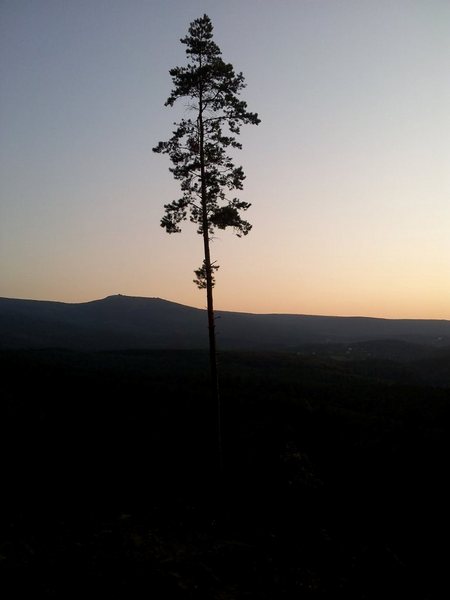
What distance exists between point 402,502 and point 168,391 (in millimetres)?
24836

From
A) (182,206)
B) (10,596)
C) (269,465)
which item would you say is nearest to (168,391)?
(269,465)

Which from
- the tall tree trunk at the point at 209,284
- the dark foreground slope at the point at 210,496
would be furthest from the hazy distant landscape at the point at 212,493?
the tall tree trunk at the point at 209,284

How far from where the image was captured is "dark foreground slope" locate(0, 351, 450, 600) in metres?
12.6

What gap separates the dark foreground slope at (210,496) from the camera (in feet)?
41.4

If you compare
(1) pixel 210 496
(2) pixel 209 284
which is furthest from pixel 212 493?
(2) pixel 209 284

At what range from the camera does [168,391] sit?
1671 inches

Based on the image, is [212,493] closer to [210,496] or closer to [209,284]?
[210,496]

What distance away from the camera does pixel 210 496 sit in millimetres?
20531

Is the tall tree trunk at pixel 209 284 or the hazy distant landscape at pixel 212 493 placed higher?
the tall tree trunk at pixel 209 284

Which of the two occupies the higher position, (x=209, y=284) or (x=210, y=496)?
(x=209, y=284)

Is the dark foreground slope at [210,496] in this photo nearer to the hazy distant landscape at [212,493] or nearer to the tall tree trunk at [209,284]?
the hazy distant landscape at [212,493]

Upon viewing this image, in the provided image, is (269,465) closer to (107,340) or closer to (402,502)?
(402,502)

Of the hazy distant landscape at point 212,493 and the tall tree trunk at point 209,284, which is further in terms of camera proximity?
the tall tree trunk at point 209,284

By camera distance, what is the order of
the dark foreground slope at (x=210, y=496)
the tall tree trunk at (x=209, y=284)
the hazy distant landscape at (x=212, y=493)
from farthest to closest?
the tall tree trunk at (x=209, y=284), the hazy distant landscape at (x=212, y=493), the dark foreground slope at (x=210, y=496)
